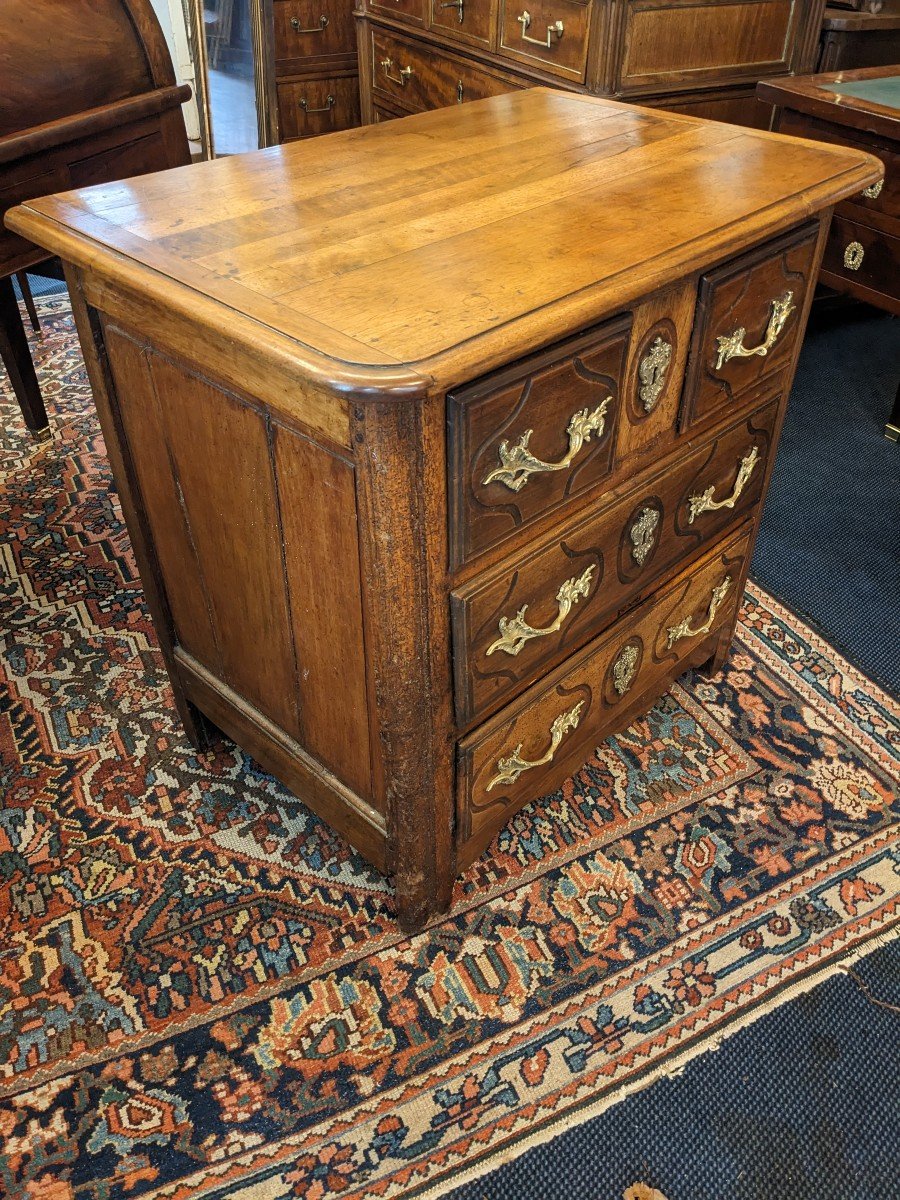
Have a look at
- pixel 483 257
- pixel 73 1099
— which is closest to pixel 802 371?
pixel 483 257

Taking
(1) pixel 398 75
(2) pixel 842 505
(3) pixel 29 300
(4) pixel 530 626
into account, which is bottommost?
(2) pixel 842 505

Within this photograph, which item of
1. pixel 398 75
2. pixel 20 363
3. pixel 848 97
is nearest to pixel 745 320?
pixel 848 97

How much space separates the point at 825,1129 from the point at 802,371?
2399 mm

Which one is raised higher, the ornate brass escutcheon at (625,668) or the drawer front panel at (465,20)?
the drawer front panel at (465,20)

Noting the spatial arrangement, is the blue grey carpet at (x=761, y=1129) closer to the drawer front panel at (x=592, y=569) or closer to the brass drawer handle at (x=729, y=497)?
the drawer front panel at (x=592, y=569)

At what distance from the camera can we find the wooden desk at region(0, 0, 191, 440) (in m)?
1.94

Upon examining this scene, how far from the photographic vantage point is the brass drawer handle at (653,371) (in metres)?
1.27

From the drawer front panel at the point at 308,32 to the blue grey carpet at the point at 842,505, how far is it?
7.38ft

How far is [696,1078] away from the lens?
1.36m

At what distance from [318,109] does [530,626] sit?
3.50 meters

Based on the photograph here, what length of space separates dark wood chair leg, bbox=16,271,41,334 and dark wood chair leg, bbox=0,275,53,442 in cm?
38

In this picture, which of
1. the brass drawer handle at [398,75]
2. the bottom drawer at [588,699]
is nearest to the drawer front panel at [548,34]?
the brass drawer handle at [398,75]

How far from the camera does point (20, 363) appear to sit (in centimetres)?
253

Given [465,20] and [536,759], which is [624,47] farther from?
[536,759]
